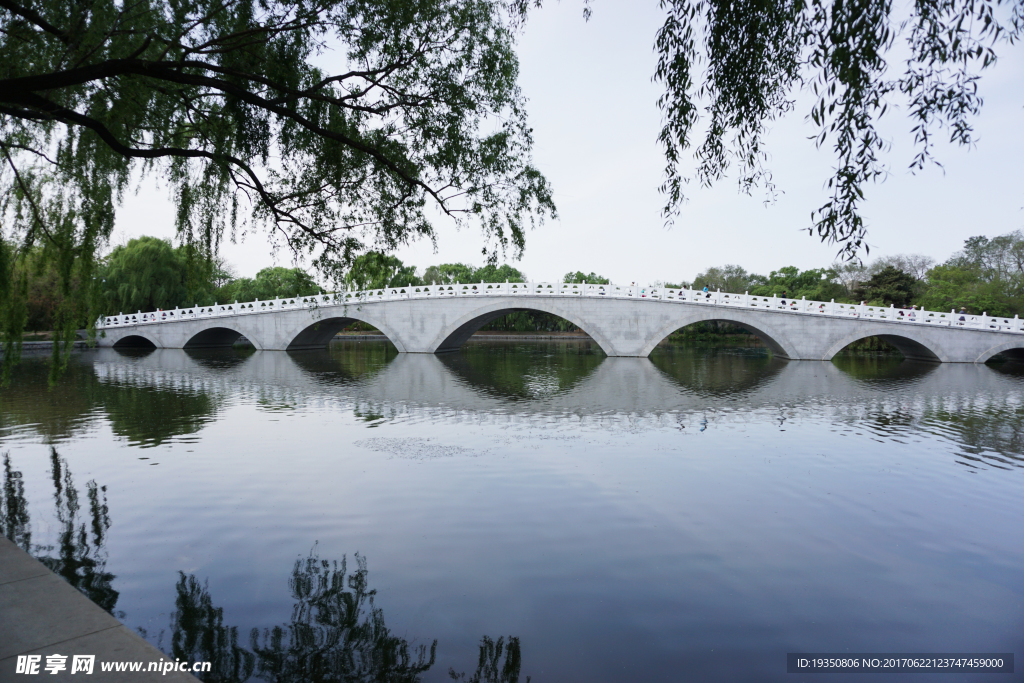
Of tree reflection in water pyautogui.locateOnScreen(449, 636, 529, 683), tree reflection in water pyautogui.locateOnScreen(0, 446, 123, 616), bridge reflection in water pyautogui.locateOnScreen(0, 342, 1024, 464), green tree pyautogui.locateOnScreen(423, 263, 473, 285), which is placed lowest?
tree reflection in water pyautogui.locateOnScreen(449, 636, 529, 683)

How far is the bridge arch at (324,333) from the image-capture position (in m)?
29.2

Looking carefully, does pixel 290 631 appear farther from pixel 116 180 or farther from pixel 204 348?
pixel 204 348

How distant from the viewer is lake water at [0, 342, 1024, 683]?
3.61m

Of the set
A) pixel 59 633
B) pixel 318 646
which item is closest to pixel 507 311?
pixel 318 646

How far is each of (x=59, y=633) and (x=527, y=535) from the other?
3306mm

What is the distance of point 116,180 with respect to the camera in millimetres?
5625

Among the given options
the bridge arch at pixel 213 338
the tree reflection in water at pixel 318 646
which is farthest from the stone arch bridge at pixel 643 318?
the tree reflection in water at pixel 318 646

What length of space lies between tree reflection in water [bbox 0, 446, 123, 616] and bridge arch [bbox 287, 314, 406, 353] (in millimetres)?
22113

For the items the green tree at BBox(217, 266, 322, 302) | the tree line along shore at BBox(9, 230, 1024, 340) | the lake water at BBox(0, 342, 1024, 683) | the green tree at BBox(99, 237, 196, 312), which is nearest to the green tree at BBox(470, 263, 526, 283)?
the tree line along shore at BBox(9, 230, 1024, 340)

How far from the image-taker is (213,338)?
36.1 metres

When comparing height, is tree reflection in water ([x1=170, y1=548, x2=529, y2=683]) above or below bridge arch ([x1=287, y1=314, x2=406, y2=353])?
below

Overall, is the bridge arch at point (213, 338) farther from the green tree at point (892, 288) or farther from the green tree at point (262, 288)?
the green tree at point (892, 288)

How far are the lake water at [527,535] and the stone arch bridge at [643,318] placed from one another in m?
14.2

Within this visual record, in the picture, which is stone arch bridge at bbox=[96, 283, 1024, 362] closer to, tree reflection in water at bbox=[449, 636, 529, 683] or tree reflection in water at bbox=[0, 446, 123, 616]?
tree reflection in water at bbox=[0, 446, 123, 616]
